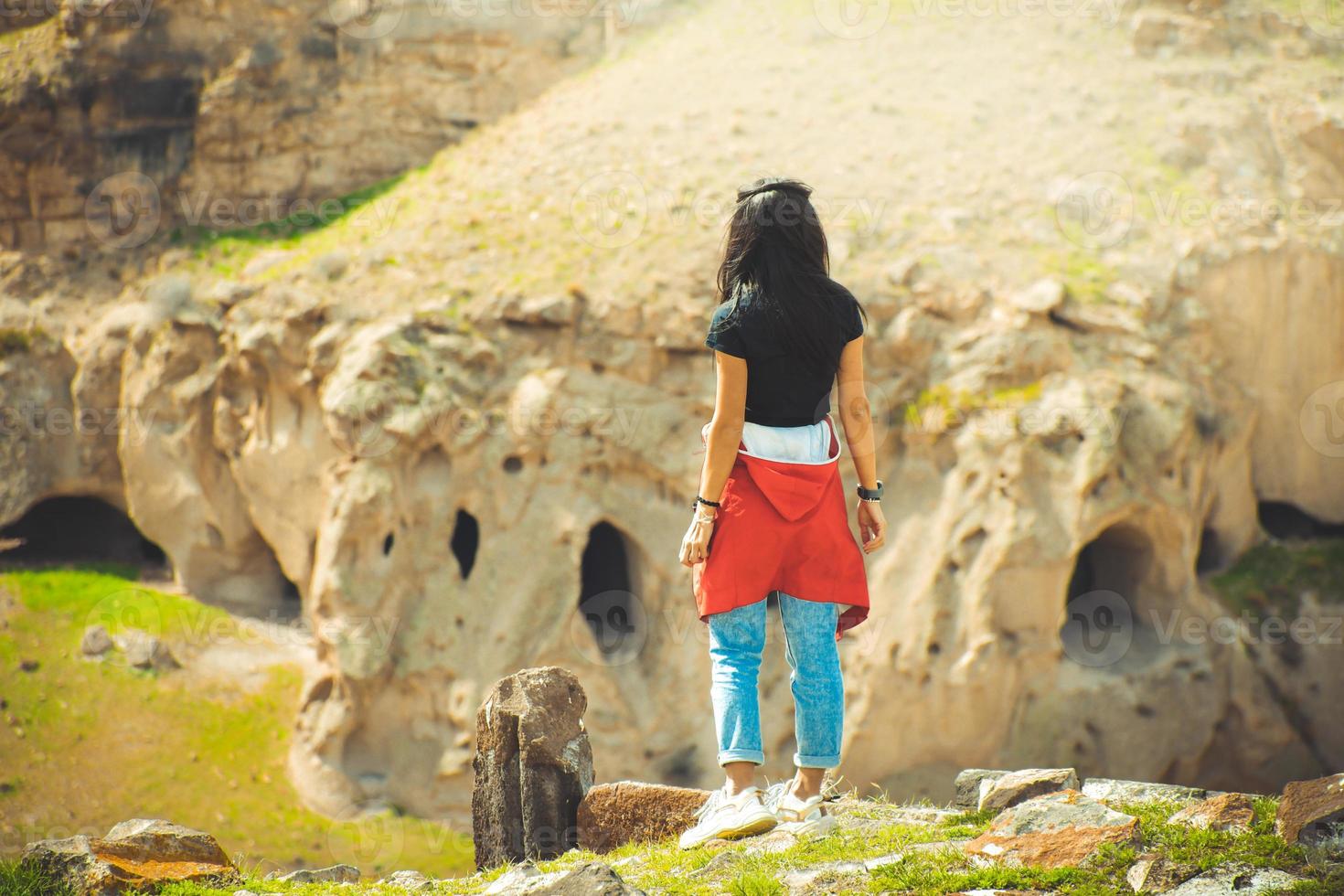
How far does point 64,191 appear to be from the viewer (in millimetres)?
17609

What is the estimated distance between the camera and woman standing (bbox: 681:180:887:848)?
4598 mm

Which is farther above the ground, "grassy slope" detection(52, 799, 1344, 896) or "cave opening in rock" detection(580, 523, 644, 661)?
"grassy slope" detection(52, 799, 1344, 896)

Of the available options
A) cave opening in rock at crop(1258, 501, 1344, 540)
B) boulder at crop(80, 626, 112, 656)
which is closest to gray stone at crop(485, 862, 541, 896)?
boulder at crop(80, 626, 112, 656)

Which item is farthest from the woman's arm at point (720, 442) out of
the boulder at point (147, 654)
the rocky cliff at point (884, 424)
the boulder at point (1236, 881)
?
the boulder at point (147, 654)

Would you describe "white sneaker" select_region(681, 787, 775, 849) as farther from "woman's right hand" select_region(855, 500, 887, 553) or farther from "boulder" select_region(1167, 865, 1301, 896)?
"boulder" select_region(1167, 865, 1301, 896)

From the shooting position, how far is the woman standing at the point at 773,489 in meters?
4.60

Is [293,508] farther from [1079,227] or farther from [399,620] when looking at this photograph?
[1079,227]

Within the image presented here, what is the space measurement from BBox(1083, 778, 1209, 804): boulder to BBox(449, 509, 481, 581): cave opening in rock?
10.1m

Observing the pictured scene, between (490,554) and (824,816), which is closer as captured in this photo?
(824,816)

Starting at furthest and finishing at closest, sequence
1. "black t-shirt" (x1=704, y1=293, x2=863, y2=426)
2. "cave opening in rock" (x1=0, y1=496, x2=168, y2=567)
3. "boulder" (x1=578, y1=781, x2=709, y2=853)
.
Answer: "cave opening in rock" (x1=0, y1=496, x2=168, y2=567)
"boulder" (x1=578, y1=781, x2=709, y2=853)
"black t-shirt" (x1=704, y1=293, x2=863, y2=426)

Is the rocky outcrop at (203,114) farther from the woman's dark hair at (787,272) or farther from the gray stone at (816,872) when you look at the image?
the gray stone at (816,872)

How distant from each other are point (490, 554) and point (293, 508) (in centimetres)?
310

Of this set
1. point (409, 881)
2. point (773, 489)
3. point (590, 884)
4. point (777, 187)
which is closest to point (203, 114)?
point (409, 881)

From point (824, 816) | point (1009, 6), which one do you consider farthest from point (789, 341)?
point (1009, 6)
